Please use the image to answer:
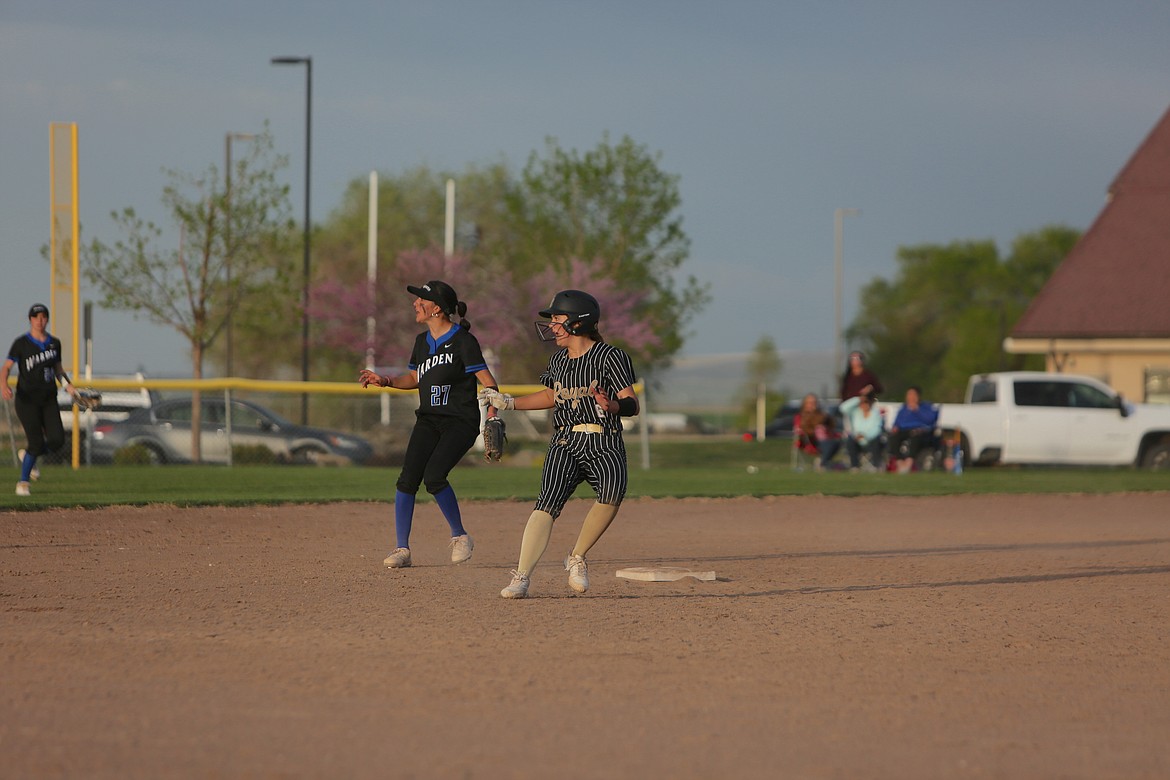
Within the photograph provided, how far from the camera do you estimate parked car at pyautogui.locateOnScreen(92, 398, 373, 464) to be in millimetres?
24312

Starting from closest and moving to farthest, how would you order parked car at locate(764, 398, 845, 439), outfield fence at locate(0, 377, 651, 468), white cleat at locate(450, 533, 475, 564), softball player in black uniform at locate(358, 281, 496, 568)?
softball player in black uniform at locate(358, 281, 496, 568)
white cleat at locate(450, 533, 475, 564)
outfield fence at locate(0, 377, 651, 468)
parked car at locate(764, 398, 845, 439)

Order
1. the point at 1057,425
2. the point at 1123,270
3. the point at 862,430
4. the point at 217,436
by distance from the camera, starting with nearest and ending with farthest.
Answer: the point at 862,430 < the point at 217,436 < the point at 1057,425 < the point at 1123,270

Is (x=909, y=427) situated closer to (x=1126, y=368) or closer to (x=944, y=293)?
(x=1126, y=368)

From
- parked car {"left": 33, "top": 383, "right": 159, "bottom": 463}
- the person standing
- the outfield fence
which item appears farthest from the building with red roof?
parked car {"left": 33, "top": 383, "right": 159, "bottom": 463}

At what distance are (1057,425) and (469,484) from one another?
39.1 ft

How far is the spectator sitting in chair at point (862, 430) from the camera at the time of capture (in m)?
23.4

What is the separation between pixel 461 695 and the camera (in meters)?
5.82

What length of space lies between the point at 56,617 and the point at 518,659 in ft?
8.65

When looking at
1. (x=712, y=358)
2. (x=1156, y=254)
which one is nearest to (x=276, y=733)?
(x=1156, y=254)

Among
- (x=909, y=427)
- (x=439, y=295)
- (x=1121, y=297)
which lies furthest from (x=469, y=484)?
(x=1121, y=297)

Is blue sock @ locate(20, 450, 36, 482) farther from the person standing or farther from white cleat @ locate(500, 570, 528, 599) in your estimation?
the person standing

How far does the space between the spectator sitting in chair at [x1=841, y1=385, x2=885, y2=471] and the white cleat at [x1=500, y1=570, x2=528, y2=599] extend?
15141 millimetres

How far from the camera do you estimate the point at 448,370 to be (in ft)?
32.7

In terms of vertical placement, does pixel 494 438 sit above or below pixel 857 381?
below
